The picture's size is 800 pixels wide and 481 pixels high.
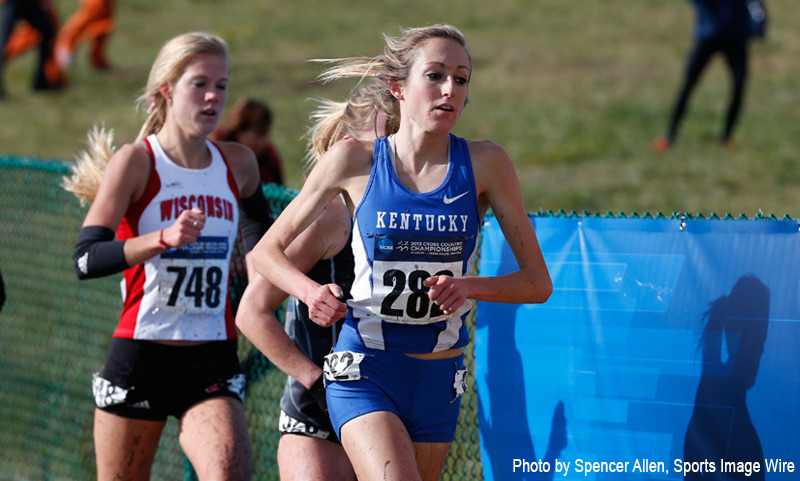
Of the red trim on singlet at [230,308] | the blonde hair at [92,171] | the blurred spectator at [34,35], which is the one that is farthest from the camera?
the blurred spectator at [34,35]

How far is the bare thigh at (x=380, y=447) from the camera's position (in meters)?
2.88

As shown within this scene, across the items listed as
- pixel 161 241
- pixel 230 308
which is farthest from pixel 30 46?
pixel 161 241

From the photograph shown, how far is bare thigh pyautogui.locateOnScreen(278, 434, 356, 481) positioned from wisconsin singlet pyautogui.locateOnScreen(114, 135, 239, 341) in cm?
76

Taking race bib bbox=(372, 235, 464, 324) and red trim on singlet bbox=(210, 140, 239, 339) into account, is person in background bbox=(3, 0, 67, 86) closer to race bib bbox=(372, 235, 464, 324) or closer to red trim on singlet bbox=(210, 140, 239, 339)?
red trim on singlet bbox=(210, 140, 239, 339)

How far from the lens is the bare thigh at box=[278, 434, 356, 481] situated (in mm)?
3342

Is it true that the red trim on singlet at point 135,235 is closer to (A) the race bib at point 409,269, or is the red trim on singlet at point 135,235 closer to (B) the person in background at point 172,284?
(B) the person in background at point 172,284

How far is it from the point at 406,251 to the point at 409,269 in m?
0.06

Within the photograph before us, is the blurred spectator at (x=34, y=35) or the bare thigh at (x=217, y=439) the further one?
the blurred spectator at (x=34, y=35)

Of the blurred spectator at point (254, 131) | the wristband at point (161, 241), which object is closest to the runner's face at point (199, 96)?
the wristband at point (161, 241)

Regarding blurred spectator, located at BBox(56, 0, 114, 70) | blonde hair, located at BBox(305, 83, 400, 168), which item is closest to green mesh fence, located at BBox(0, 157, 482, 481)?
blonde hair, located at BBox(305, 83, 400, 168)

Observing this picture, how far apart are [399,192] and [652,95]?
492 inches

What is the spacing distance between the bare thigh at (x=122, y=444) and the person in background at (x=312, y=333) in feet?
2.41

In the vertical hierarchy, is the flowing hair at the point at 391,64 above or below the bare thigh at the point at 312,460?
above

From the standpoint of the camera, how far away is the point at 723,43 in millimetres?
11195
